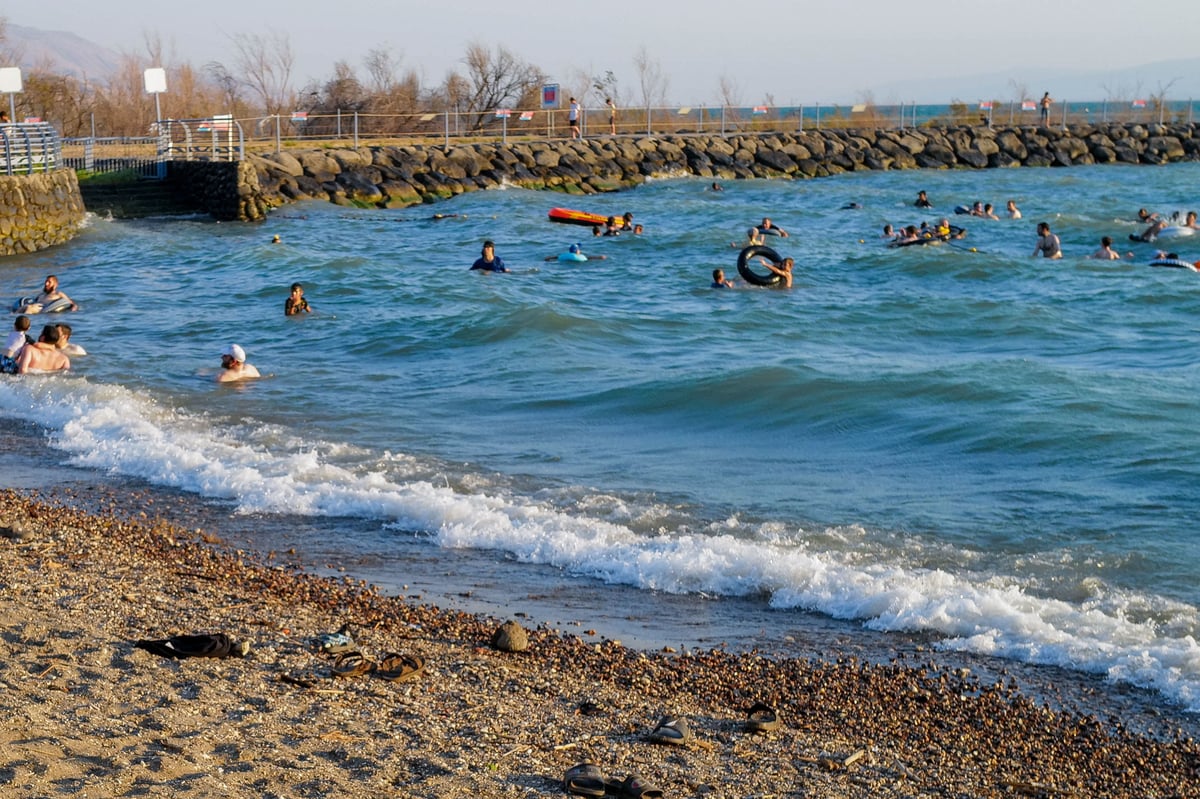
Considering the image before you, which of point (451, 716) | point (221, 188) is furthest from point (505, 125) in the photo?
point (451, 716)

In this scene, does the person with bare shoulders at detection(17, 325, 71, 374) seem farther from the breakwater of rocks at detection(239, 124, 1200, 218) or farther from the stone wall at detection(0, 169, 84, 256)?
the breakwater of rocks at detection(239, 124, 1200, 218)

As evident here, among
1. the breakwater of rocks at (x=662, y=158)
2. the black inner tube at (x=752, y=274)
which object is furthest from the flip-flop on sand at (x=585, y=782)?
the breakwater of rocks at (x=662, y=158)

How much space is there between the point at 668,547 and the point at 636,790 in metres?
3.97

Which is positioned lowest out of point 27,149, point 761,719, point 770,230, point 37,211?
point 761,719

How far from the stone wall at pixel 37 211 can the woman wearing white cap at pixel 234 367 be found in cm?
1279

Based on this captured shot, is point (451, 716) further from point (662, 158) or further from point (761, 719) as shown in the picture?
point (662, 158)

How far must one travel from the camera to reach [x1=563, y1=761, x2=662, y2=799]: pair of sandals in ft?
16.3

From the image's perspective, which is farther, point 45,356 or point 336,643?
point 45,356

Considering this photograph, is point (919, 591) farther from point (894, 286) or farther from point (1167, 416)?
point (894, 286)

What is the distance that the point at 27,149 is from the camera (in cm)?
2589

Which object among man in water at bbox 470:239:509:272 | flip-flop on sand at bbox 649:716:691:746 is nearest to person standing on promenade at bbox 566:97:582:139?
man in water at bbox 470:239:509:272

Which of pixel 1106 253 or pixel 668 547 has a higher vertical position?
pixel 1106 253

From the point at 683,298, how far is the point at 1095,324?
6315mm

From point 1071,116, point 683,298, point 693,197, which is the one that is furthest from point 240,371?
point 1071,116
